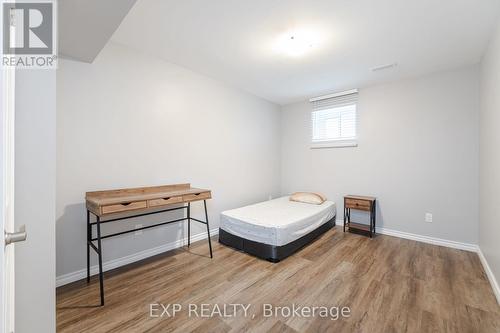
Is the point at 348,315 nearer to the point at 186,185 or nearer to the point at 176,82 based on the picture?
the point at 186,185

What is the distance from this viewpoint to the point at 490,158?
2.26 metres

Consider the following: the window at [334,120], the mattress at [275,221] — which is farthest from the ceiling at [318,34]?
the mattress at [275,221]

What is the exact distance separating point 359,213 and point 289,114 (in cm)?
249

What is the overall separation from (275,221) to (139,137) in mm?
2006

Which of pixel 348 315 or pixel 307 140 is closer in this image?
pixel 348 315

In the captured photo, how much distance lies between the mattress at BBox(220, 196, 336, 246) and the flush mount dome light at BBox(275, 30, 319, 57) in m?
2.12

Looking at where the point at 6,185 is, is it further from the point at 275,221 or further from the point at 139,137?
the point at 275,221

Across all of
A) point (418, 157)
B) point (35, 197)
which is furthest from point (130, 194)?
point (418, 157)

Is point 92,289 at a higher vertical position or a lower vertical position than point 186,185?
lower

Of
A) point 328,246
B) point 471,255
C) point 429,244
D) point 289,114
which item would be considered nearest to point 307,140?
point 289,114

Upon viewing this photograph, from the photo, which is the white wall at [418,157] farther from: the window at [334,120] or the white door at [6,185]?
the white door at [6,185]

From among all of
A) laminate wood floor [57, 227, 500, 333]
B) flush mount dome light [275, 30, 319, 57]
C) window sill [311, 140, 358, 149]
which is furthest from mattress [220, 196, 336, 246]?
flush mount dome light [275, 30, 319, 57]

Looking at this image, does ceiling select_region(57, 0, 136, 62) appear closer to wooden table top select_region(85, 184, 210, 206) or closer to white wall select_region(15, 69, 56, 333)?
white wall select_region(15, 69, 56, 333)

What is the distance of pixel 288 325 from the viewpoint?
1647 millimetres
